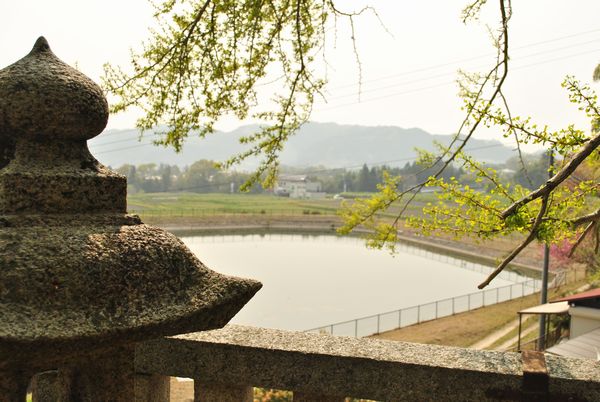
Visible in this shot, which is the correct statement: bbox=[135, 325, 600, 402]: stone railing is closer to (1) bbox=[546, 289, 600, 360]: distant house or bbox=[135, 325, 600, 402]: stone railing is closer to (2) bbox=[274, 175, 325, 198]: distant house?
(1) bbox=[546, 289, 600, 360]: distant house

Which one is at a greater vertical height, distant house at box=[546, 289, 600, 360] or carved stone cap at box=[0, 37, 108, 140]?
carved stone cap at box=[0, 37, 108, 140]

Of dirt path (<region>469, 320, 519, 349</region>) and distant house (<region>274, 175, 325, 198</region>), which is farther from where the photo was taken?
distant house (<region>274, 175, 325, 198</region>)

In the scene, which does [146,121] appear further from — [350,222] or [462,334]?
[462,334]

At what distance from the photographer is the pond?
87.7 ft

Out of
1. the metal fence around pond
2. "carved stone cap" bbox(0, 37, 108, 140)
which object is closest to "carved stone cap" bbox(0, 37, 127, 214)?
"carved stone cap" bbox(0, 37, 108, 140)

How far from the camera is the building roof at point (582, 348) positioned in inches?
550

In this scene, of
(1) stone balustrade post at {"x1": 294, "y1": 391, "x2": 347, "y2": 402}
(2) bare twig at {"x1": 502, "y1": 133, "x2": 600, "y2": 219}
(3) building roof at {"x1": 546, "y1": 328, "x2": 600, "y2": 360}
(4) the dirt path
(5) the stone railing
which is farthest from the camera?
(4) the dirt path

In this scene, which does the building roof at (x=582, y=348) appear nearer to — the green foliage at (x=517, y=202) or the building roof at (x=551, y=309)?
the building roof at (x=551, y=309)

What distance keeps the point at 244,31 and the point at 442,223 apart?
8.90 feet

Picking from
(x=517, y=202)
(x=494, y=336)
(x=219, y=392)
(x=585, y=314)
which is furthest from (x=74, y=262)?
(x=494, y=336)

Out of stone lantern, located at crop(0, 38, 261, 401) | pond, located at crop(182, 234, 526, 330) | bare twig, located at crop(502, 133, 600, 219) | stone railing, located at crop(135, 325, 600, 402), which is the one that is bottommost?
pond, located at crop(182, 234, 526, 330)

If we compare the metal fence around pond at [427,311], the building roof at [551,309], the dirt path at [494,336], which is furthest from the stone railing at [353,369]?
the dirt path at [494,336]

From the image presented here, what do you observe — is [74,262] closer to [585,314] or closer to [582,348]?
[582,348]

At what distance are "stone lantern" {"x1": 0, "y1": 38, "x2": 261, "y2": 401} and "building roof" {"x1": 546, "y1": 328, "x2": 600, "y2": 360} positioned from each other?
47.9ft
